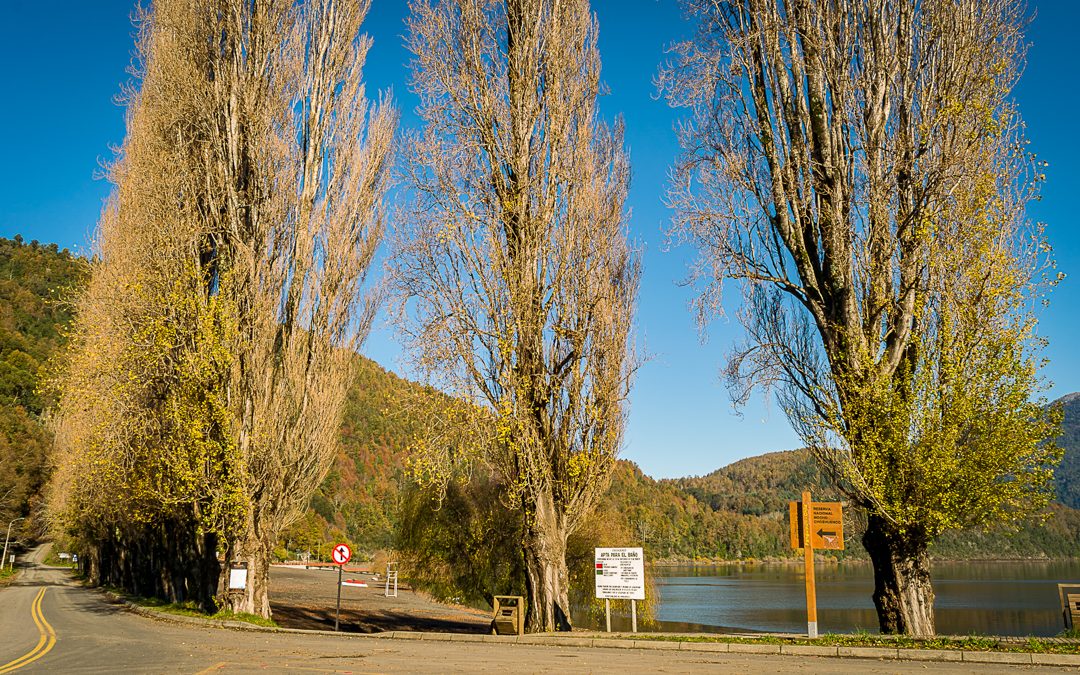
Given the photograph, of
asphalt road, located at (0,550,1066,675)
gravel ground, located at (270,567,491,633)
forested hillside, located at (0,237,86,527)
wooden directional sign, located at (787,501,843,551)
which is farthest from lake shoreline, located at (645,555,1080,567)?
wooden directional sign, located at (787,501,843,551)

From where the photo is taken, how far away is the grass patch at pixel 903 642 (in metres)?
10.3

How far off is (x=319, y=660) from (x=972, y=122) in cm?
1340

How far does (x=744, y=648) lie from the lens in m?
11.7

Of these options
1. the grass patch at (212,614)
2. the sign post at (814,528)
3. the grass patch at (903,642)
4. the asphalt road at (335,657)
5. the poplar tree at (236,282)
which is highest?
the poplar tree at (236,282)

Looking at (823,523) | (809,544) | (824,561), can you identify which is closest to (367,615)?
(809,544)

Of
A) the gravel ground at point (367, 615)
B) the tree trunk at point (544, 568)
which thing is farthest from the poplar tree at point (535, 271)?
the gravel ground at point (367, 615)

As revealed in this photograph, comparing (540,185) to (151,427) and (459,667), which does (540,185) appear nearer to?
(459,667)

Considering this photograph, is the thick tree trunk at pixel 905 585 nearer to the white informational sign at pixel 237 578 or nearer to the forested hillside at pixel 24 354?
the white informational sign at pixel 237 578

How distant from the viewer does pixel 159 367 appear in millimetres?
19297

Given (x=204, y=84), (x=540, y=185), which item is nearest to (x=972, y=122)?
(x=540, y=185)

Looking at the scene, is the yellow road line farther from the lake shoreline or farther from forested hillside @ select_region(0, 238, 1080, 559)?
the lake shoreline

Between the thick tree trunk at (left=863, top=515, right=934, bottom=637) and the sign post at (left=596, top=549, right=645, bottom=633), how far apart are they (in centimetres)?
404

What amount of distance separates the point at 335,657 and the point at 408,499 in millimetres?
14746

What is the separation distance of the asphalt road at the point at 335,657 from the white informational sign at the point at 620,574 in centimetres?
182
